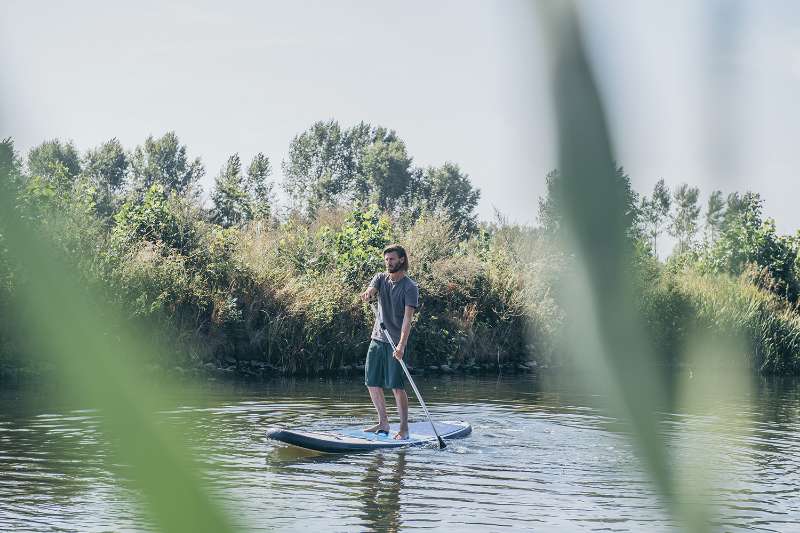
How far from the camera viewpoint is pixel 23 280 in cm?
69

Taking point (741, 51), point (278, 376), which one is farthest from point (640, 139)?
point (278, 376)

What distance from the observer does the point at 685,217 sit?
0.90 m

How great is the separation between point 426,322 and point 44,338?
2799 cm

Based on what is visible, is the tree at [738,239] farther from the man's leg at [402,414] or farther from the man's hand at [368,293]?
the man's leg at [402,414]

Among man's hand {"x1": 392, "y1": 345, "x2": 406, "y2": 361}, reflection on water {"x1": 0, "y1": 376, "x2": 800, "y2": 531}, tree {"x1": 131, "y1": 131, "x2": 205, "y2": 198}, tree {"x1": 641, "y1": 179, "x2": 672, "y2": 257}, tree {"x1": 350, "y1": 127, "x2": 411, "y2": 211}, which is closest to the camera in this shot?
tree {"x1": 641, "y1": 179, "x2": 672, "y2": 257}

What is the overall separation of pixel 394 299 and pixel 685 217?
35.8ft

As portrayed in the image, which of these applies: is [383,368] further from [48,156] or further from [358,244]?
[358,244]

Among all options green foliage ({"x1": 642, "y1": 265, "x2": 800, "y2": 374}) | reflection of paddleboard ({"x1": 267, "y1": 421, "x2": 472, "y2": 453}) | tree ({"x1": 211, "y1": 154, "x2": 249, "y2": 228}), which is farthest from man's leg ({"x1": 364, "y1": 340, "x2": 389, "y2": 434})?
tree ({"x1": 211, "y1": 154, "x2": 249, "y2": 228})

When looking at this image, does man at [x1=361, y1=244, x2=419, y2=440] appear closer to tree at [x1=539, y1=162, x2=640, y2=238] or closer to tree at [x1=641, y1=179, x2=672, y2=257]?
tree at [x1=641, y1=179, x2=672, y2=257]

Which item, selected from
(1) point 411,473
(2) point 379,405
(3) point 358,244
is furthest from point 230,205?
(1) point 411,473

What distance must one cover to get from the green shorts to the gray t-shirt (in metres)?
0.14

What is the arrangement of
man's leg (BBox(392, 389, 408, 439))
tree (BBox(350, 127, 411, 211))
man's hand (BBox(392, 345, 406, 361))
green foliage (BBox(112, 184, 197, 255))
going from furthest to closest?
green foliage (BBox(112, 184, 197, 255)), man's leg (BBox(392, 389, 408, 439)), man's hand (BBox(392, 345, 406, 361)), tree (BBox(350, 127, 411, 211))

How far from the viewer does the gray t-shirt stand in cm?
1160

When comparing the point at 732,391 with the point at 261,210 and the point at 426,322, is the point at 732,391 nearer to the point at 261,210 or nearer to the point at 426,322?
the point at 426,322
